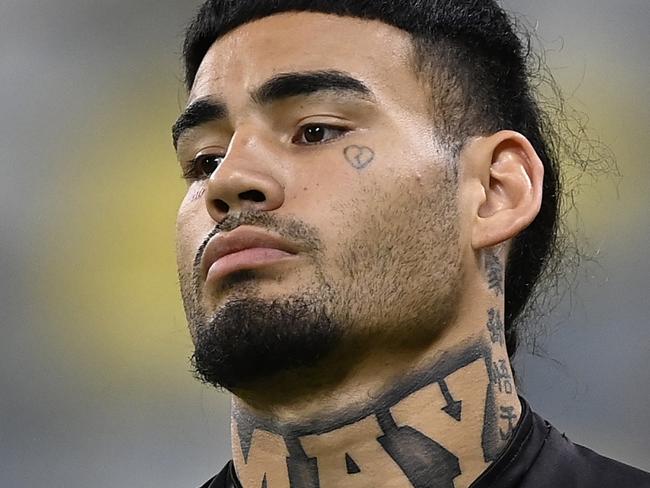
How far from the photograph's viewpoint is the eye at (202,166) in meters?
1.56

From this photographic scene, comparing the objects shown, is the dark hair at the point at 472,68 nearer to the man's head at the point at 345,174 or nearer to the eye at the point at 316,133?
the man's head at the point at 345,174

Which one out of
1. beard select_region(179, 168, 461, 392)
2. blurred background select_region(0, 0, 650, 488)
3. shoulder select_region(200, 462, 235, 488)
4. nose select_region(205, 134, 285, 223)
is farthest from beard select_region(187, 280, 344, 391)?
blurred background select_region(0, 0, 650, 488)

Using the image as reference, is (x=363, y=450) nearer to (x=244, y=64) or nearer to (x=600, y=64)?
(x=244, y=64)

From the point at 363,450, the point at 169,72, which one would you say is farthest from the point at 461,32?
the point at 169,72

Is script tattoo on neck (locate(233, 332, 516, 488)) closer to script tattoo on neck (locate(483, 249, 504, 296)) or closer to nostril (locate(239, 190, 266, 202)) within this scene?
script tattoo on neck (locate(483, 249, 504, 296))

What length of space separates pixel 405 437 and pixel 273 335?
19 centimetres

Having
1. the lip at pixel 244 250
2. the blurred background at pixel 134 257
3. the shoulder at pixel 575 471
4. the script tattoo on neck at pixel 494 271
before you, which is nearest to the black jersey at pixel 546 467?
the shoulder at pixel 575 471

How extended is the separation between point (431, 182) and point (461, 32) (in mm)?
275

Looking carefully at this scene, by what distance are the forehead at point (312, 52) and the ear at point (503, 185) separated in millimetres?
135

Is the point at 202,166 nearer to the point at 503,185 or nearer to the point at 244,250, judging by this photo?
the point at 244,250

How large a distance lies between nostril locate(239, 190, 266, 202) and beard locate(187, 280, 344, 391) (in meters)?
0.12

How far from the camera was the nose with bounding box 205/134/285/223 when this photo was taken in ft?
4.59

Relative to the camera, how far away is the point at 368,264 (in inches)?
54.9

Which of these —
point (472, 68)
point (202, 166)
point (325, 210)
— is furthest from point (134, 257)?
point (325, 210)
